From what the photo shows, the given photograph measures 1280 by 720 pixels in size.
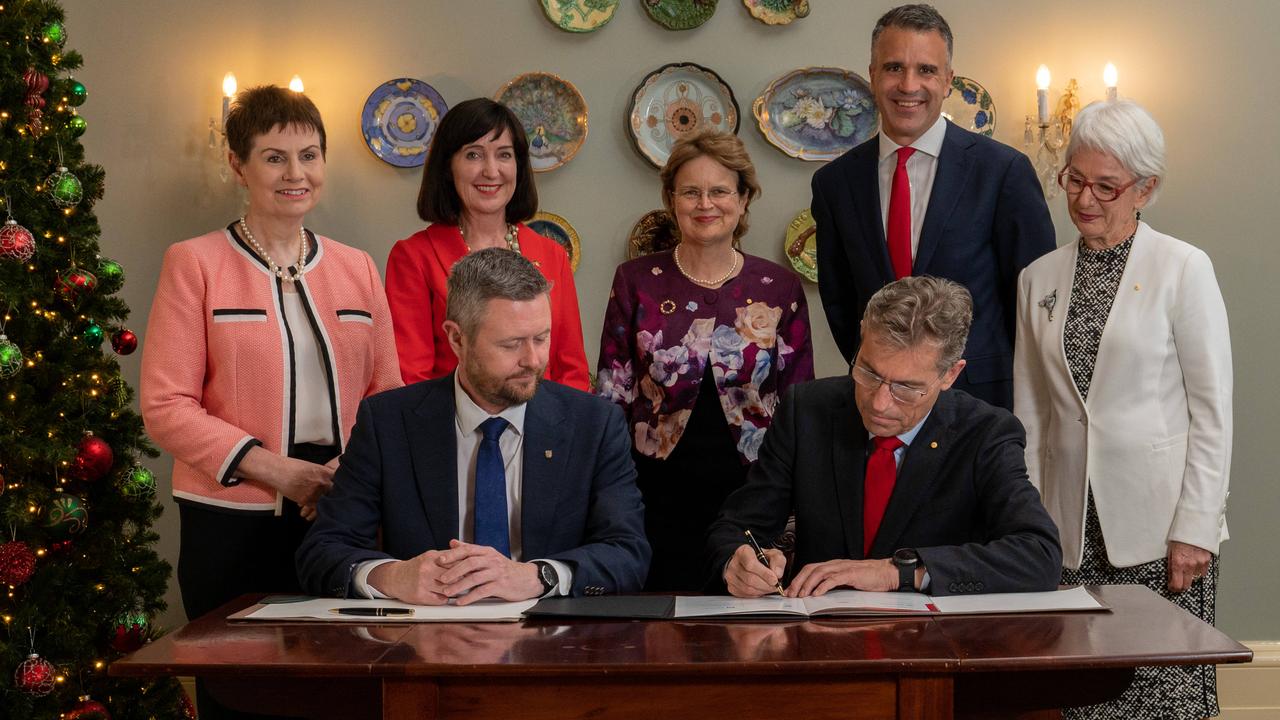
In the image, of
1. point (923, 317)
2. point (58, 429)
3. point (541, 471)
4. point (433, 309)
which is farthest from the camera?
point (433, 309)

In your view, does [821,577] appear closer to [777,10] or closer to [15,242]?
[15,242]

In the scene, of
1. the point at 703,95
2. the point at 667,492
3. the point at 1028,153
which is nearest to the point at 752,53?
the point at 703,95

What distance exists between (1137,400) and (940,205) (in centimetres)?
68

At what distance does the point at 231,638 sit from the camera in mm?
1877

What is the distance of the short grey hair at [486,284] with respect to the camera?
2.34 m

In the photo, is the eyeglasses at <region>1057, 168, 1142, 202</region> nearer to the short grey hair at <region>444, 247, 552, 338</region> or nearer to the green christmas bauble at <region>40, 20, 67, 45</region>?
the short grey hair at <region>444, 247, 552, 338</region>

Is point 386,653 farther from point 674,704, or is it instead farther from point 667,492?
point 667,492

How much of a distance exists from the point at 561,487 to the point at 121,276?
142 centimetres

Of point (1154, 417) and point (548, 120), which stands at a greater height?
point (548, 120)

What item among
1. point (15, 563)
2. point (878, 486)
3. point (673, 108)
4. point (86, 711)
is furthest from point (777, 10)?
point (86, 711)

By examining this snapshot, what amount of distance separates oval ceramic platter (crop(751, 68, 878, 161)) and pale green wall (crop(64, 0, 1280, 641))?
2.5 inches

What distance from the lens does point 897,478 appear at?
236cm

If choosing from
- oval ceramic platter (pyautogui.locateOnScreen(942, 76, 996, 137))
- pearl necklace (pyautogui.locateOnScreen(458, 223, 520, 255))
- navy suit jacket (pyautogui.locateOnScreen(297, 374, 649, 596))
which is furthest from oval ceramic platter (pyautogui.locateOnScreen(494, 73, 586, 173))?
navy suit jacket (pyautogui.locateOnScreen(297, 374, 649, 596))

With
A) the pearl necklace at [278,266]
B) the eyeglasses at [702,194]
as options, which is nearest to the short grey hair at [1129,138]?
the eyeglasses at [702,194]
